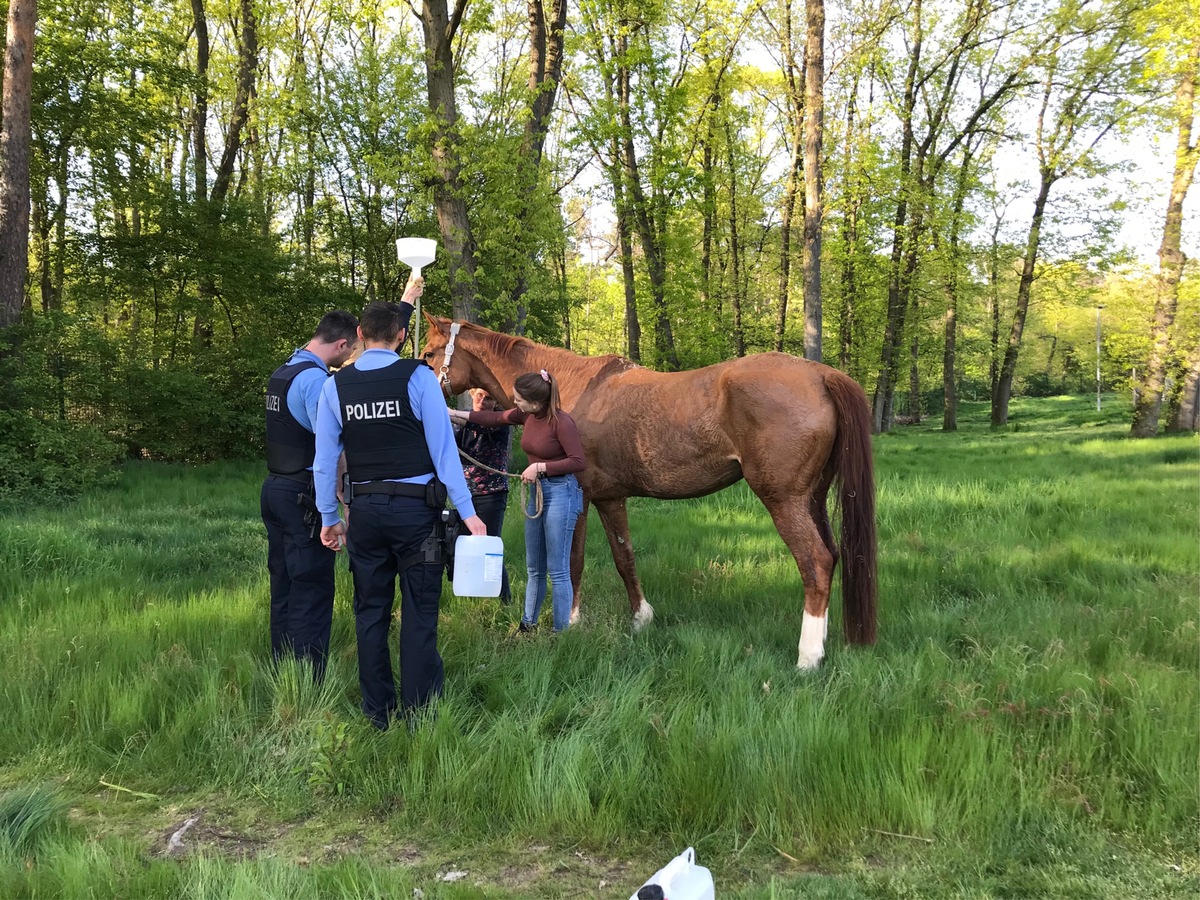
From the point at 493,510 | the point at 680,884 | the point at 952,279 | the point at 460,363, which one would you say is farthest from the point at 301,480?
the point at 952,279

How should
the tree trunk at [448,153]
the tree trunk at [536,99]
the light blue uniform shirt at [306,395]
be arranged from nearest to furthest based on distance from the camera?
1. the light blue uniform shirt at [306,395]
2. the tree trunk at [448,153]
3. the tree trunk at [536,99]

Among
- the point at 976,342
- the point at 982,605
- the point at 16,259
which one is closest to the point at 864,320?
the point at 976,342

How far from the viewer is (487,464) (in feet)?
17.9

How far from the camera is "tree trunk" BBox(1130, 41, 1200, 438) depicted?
1508 centimetres

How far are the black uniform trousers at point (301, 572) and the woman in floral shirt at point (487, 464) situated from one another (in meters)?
1.48

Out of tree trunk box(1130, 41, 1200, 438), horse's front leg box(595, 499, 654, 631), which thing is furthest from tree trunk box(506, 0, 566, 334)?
tree trunk box(1130, 41, 1200, 438)

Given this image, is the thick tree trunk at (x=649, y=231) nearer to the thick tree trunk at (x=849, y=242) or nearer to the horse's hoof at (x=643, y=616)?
the thick tree trunk at (x=849, y=242)

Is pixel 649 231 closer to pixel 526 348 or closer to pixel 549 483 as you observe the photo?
pixel 526 348

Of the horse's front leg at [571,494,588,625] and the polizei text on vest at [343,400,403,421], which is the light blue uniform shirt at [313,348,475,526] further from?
the horse's front leg at [571,494,588,625]

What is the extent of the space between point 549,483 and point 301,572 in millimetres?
1715

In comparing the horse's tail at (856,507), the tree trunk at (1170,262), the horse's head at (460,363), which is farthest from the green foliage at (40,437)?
the tree trunk at (1170,262)

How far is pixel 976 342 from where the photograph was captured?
98.4 feet

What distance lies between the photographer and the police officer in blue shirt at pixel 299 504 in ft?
12.7

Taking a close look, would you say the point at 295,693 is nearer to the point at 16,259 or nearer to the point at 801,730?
the point at 801,730
